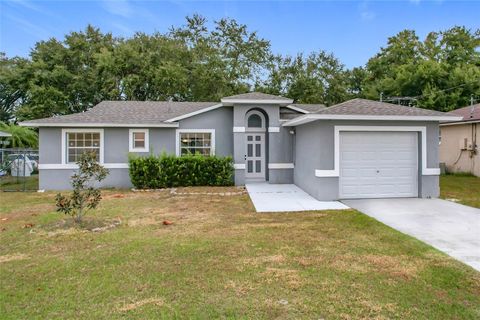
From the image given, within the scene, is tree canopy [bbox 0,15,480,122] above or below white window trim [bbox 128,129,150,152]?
above

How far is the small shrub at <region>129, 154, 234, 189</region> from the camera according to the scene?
43.7 ft

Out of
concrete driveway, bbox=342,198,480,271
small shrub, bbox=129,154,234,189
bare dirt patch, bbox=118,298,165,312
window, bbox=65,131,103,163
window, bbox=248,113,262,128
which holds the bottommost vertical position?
bare dirt patch, bbox=118,298,165,312

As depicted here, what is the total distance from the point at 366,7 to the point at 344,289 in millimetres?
16149

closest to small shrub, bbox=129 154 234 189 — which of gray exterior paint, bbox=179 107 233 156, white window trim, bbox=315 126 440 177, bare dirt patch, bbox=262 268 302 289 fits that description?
gray exterior paint, bbox=179 107 233 156

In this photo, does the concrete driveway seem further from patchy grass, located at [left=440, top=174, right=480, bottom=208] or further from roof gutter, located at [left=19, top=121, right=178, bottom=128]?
roof gutter, located at [left=19, top=121, right=178, bottom=128]

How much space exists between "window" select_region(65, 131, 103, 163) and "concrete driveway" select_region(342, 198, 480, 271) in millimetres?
10319

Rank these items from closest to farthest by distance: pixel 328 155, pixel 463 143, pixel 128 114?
pixel 328 155 < pixel 128 114 < pixel 463 143

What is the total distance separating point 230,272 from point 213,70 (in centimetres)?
2639

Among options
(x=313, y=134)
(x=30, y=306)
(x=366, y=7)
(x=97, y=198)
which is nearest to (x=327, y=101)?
(x=366, y=7)

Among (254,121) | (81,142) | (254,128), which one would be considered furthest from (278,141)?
(81,142)

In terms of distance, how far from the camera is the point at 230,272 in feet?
15.3

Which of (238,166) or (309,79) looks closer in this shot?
(238,166)

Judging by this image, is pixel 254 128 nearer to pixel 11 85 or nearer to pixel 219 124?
pixel 219 124

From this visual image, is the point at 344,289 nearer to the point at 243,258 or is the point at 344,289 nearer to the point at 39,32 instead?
the point at 243,258
